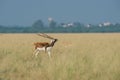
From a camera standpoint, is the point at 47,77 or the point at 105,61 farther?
the point at 105,61

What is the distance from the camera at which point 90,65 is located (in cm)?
1046

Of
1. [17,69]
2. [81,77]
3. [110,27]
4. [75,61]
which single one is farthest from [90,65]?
[110,27]

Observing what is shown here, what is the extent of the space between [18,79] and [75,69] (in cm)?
141

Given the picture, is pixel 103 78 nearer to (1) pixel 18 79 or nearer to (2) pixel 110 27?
(1) pixel 18 79

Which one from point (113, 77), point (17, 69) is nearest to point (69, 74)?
point (113, 77)

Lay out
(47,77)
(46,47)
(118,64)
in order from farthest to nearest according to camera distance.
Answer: (46,47) < (118,64) < (47,77)

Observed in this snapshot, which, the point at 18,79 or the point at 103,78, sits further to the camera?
the point at 18,79

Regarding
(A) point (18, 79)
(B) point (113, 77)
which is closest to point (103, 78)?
(B) point (113, 77)

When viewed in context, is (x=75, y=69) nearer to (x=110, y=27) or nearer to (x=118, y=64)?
(x=118, y=64)

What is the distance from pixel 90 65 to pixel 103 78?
1.51m

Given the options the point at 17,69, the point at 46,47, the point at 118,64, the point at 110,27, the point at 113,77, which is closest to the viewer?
the point at 113,77

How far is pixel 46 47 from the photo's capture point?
1562 cm

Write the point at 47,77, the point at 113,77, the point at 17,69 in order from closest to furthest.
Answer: the point at 113,77 < the point at 47,77 < the point at 17,69

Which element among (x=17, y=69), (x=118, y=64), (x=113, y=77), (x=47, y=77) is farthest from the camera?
(x=17, y=69)
